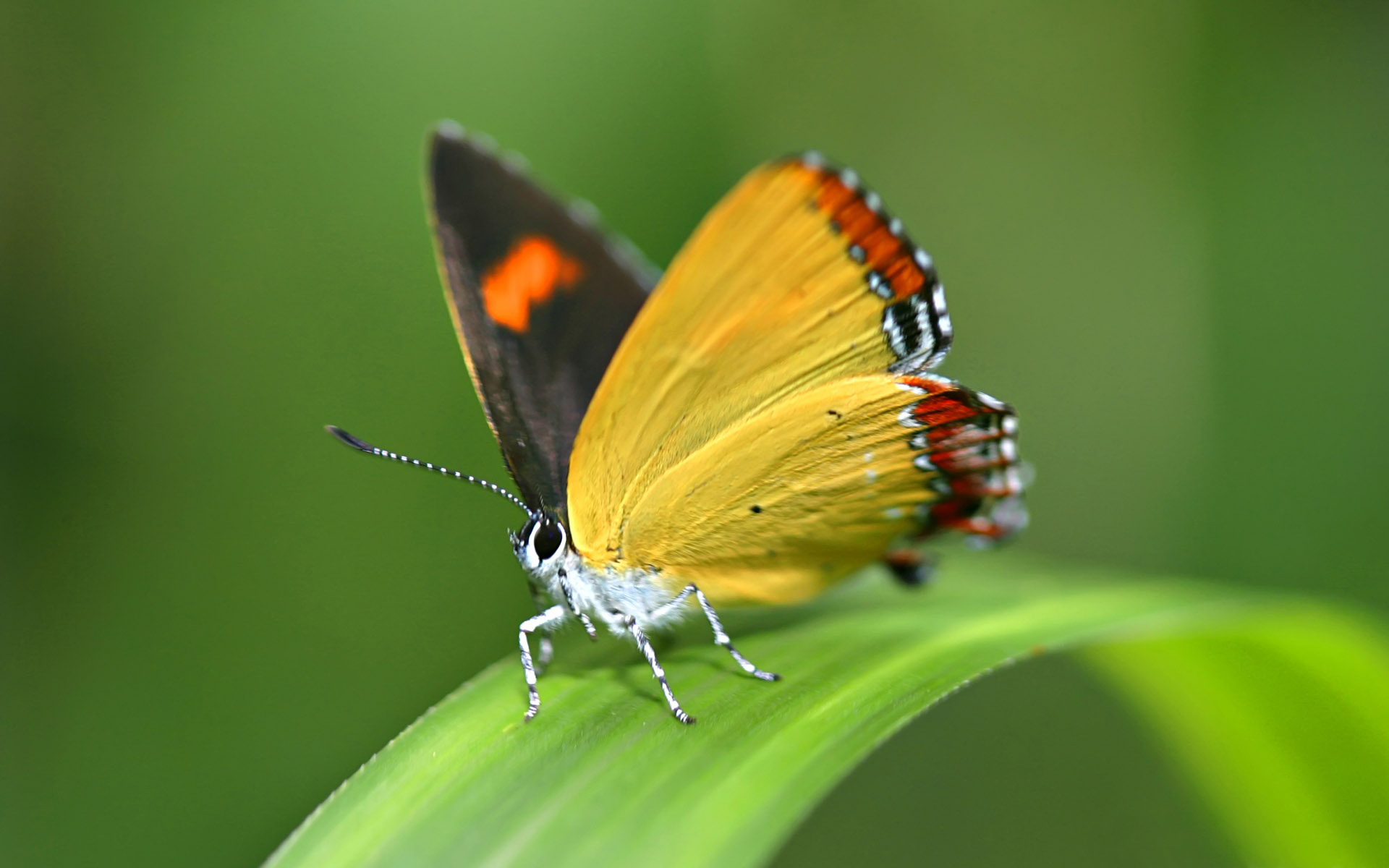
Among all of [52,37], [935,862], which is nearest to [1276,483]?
[935,862]

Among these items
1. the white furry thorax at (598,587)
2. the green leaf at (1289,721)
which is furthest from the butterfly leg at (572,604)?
the green leaf at (1289,721)

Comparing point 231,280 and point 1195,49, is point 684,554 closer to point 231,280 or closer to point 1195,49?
point 231,280

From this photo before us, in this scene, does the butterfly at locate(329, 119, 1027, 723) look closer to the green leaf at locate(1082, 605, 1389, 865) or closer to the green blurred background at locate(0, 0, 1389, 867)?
the green leaf at locate(1082, 605, 1389, 865)

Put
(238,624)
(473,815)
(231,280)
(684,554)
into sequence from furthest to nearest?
(231,280) < (238,624) < (684,554) < (473,815)

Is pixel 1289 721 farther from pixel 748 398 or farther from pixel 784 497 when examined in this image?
pixel 748 398

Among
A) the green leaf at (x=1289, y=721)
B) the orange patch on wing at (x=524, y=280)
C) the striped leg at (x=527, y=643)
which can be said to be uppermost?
the orange patch on wing at (x=524, y=280)

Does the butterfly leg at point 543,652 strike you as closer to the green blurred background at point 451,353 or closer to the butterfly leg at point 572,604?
the butterfly leg at point 572,604
